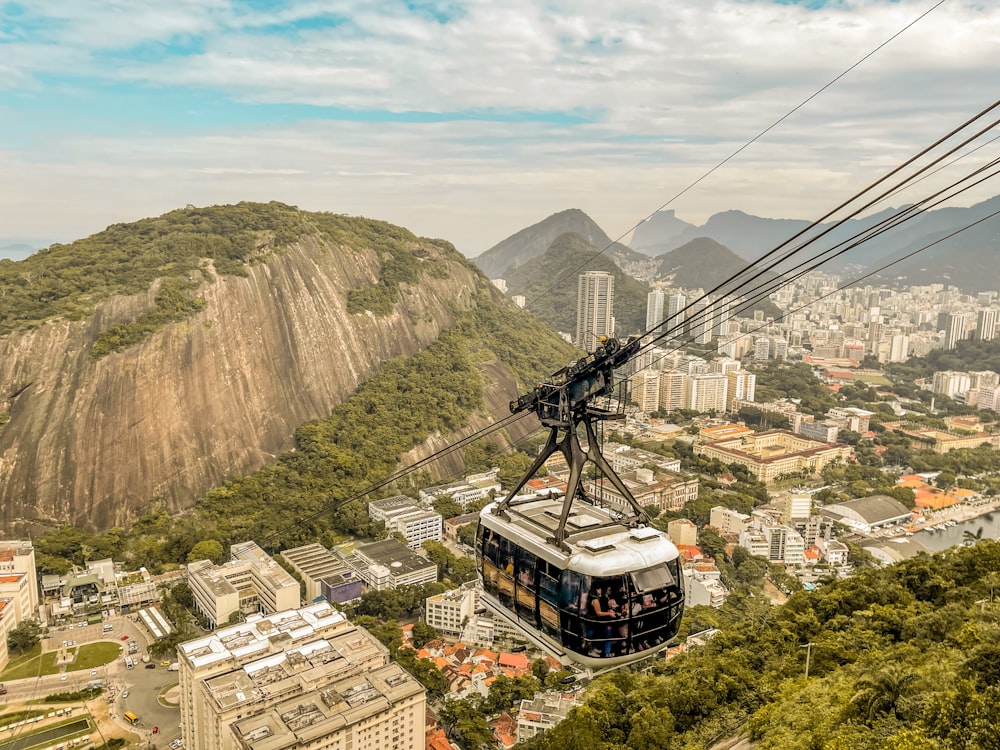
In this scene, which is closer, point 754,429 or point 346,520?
point 346,520

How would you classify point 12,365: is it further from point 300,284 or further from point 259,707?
point 259,707

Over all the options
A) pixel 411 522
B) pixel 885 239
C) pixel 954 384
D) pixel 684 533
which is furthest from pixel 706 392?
pixel 885 239

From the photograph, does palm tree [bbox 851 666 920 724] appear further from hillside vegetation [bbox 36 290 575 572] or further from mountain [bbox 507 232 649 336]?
mountain [bbox 507 232 649 336]

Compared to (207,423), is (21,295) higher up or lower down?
higher up

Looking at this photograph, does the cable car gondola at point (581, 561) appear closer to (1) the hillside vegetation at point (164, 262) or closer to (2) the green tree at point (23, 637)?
(2) the green tree at point (23, 637)

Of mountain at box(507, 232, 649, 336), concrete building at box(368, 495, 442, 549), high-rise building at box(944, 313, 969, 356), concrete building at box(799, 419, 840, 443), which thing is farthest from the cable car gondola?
high-rise building at box(944, 313, 969, 356)

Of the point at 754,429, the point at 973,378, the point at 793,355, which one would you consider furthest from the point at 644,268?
the point at 754,429
